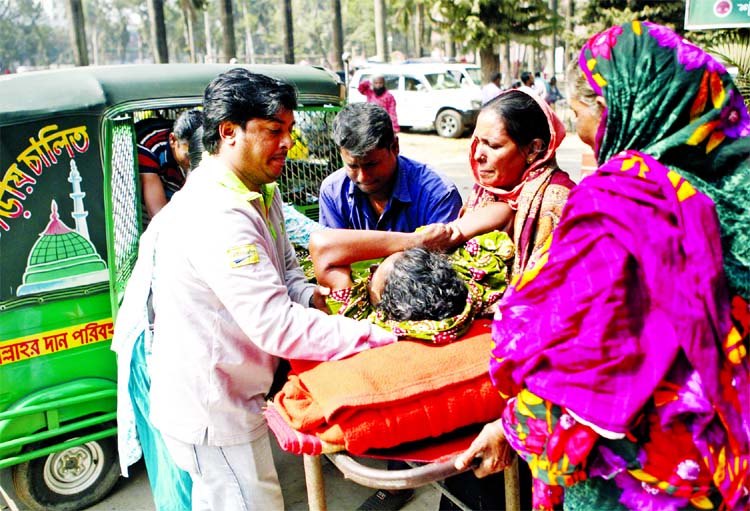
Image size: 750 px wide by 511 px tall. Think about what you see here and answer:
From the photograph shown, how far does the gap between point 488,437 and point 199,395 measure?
88 cm

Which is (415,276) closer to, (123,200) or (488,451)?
(488,451)

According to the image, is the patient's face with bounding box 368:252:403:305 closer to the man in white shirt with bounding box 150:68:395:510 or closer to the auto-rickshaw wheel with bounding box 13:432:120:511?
the man in white shirt with bounding box 150:68:395:510

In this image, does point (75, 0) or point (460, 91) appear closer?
point (460, 91)

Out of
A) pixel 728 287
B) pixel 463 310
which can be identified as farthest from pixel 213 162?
pixel 728 287

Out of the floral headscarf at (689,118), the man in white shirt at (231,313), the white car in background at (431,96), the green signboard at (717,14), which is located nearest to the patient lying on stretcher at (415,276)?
the man in white shirt at (231,313)

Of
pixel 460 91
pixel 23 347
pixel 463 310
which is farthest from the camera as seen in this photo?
pixel 460 91

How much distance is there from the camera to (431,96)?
18.4 m

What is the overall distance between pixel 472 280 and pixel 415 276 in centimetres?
21

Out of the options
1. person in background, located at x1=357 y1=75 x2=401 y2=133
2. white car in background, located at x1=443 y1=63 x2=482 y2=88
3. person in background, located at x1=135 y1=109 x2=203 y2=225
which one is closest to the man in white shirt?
person in background, located at x1=135 y1=109 x2=203 y2=225

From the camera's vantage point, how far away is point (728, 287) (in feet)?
4.29

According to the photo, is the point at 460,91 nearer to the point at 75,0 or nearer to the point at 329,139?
the point at 75,0

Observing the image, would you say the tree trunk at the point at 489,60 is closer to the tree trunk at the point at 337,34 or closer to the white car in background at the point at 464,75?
the white car in background at the point at 464,75

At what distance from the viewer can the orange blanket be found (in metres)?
1.54

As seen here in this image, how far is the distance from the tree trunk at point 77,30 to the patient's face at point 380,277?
21.7 metres
